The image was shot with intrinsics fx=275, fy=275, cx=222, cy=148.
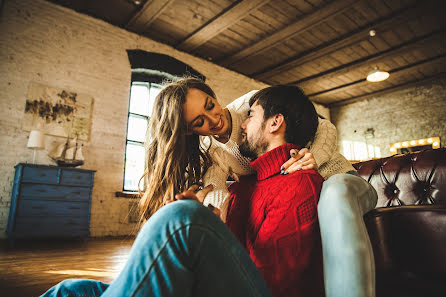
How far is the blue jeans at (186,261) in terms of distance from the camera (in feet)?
1.81

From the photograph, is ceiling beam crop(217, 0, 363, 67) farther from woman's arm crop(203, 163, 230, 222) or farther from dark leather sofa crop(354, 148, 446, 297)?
dark leather sofa crop(354, 148, 446, 297)

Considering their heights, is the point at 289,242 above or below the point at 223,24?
below

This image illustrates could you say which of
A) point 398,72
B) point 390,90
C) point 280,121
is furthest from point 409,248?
point 390,90

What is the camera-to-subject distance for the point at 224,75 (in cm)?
636

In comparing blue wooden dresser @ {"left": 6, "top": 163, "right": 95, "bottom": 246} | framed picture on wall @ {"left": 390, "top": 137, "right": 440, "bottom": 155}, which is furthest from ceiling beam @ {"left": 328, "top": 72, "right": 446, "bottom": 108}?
blue wooden dresser @ {"left": 6, "top": 163, "right": 95, "bottom": 246}

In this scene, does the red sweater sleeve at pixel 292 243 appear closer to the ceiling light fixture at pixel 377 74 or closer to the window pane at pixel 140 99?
the window pane at pixel 140 99

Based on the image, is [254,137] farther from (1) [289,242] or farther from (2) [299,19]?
(2) [299,19]

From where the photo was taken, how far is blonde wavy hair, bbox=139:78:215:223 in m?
1.31

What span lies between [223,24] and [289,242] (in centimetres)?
468

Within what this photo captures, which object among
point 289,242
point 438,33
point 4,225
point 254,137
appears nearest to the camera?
point 289,242

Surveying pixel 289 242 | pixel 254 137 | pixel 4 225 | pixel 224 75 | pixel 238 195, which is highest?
pixel 224 75

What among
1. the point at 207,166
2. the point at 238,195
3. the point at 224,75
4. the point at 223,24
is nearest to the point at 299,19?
the point at 223,24

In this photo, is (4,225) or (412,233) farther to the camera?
(4,225)

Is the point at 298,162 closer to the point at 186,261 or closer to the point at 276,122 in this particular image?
the point at 276,122
